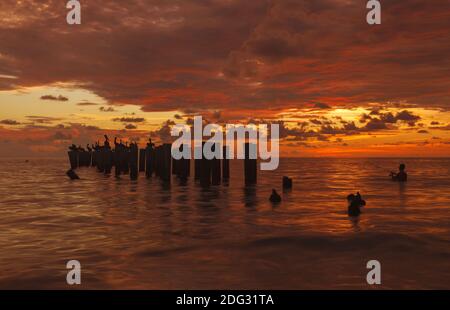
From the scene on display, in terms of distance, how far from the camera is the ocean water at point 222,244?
9.13 metres

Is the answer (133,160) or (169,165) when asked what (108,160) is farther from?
(169,165)

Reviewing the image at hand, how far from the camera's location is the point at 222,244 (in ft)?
41.1

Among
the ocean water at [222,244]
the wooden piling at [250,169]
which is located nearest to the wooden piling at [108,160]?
the wooden piling at [250,169]

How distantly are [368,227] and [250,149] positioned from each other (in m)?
12.6

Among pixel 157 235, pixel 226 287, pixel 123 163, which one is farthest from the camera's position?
pixel 123 163

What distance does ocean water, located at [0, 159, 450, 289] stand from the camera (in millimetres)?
9133

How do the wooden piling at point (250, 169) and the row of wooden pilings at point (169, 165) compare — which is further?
the wooden piling at point (250, 169)

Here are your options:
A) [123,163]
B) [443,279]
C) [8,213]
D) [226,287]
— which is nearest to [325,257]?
[443,279]

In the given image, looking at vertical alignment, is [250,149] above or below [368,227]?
above

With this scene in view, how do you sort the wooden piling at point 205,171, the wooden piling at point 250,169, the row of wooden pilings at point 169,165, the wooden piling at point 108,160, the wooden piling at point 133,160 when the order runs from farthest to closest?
the wooden piling at point 108,160
the wooden piling at point 133,160
the wooden piling at point 250,169
the row of wooden pilings at point 169,165
the wooden piling at point 205,171

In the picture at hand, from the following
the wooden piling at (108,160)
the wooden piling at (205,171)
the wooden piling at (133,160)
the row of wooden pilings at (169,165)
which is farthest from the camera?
the wooden piling at (108,160)

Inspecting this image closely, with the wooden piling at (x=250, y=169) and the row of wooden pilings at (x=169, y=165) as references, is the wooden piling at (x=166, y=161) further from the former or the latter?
the wooden piling at (x=250, y=169)
